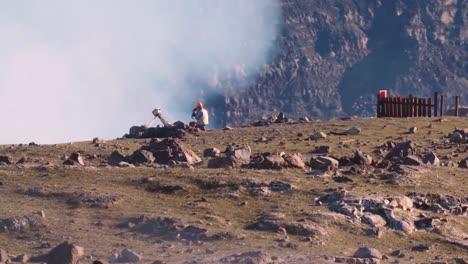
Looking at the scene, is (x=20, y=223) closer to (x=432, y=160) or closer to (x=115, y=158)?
(x=115, y=158)

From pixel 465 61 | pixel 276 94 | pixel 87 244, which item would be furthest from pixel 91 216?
pixel 465 61

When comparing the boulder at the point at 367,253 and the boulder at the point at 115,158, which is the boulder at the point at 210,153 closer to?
the boulder at the point at 115,158

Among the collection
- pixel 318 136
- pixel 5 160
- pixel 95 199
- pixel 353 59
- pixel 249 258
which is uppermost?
pixel 353 59

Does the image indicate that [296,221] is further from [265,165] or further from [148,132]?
[148,132]

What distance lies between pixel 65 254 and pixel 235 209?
3183 millimetres

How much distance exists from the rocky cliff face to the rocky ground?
57.7 m

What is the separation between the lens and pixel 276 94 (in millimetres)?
77562

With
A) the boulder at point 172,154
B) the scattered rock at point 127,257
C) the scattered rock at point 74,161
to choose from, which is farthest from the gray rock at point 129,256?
the boulder at point 172,154

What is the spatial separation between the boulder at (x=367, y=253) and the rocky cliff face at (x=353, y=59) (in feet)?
205

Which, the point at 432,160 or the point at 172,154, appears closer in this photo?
the point at 432,160

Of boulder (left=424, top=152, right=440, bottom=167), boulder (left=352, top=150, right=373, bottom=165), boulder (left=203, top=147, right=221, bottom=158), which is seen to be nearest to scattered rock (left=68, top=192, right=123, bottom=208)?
boulder (left=352, top=150, right=373, bottom=165)

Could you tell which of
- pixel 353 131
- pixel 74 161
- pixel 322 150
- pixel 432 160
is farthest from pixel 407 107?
pixel 74 161

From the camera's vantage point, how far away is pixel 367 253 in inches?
484

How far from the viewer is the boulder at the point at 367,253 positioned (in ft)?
40.3
